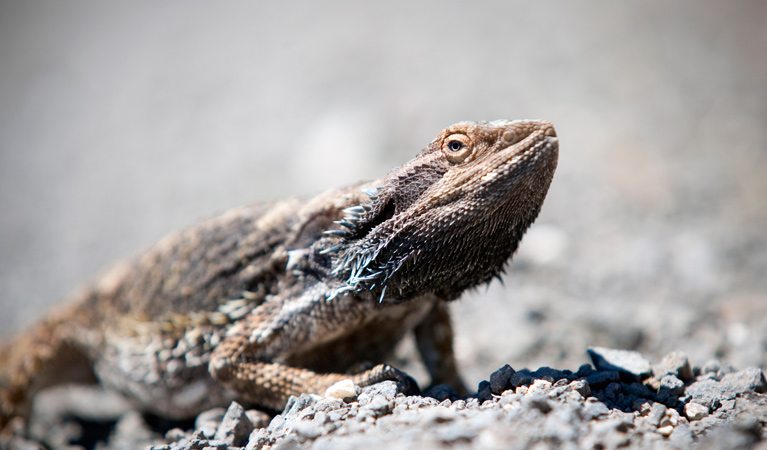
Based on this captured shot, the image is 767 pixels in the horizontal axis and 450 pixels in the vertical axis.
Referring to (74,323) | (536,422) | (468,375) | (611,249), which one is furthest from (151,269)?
(611,249)

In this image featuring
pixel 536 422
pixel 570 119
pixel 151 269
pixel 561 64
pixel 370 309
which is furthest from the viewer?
pixel 561 64

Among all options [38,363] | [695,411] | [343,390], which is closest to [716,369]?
[695,411]

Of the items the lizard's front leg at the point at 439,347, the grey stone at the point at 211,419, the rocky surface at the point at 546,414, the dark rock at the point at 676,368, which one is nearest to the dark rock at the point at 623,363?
the rocky surface at the point at 546,414

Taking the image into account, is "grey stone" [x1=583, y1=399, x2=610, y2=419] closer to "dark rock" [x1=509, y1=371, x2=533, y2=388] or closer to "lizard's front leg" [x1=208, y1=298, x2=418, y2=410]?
"dark rock" [x1=509, y1=371, x2=533, y2=388]

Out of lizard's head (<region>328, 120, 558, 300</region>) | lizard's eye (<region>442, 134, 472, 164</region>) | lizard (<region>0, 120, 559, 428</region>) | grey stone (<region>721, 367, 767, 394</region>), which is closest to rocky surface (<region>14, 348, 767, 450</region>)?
grey stone (<region>721, 367, 767, 394</region>)

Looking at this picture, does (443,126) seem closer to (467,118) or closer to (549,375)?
(467,118)

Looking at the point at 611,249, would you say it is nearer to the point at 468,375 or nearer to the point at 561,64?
the point at 468,375

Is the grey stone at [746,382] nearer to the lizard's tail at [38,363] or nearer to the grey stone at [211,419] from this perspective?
the grey stone at [211,419]
